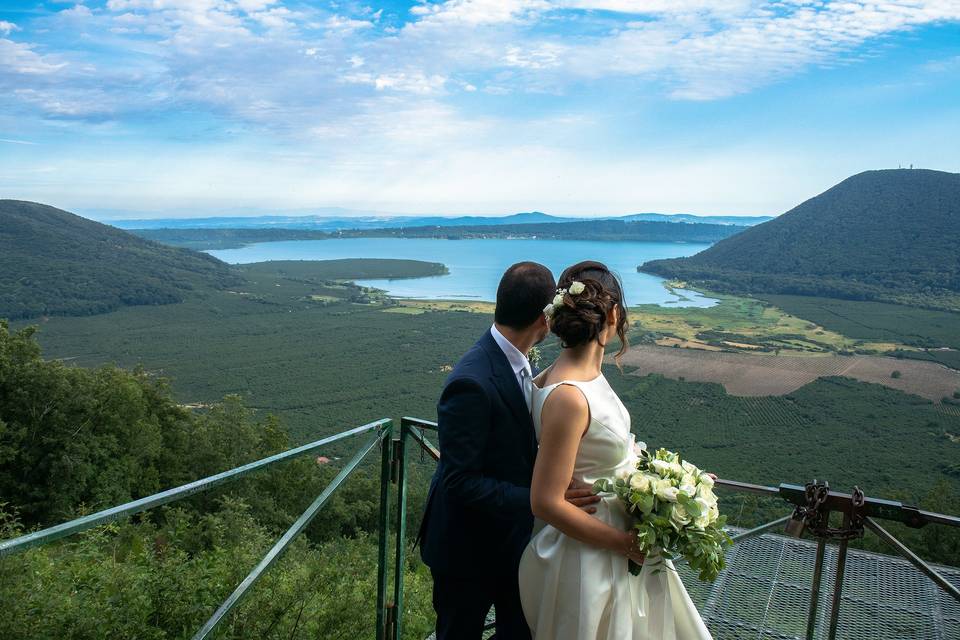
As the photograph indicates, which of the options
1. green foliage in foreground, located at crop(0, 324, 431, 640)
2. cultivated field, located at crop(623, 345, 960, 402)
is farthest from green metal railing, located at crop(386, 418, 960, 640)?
cultivated field, located at crop(623, 345, 960, 402)

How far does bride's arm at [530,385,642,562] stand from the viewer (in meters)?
1.79

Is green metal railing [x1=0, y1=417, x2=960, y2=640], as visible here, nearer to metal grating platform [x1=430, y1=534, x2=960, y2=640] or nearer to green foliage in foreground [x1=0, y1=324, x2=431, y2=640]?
green foliage in foreground [x1=0, y1=324, x2=431, y2=640]

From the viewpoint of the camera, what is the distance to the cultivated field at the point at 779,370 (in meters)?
54.5

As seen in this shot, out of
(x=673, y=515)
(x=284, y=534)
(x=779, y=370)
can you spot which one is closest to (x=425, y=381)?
(x=779, y=370)

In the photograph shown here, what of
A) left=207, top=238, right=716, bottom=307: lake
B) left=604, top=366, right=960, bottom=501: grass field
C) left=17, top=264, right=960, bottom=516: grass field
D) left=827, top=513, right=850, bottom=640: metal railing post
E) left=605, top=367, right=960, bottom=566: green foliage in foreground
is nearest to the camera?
left=827, top=513, right=850, bottom=640: metal railing post

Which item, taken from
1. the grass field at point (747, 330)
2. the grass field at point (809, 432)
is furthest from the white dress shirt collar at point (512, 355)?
the grass field at point (747, 330)

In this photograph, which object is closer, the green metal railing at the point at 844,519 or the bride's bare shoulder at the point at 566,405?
the bride's bare shoulder at the point at 566,405

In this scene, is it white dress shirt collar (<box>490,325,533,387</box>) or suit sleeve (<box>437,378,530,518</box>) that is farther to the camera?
white dress shirt collar (<box>490,325,533,387</box>)

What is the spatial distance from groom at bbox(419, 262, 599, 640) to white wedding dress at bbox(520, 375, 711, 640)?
0.23 feet

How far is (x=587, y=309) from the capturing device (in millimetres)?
1886

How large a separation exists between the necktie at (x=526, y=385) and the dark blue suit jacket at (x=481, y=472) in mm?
45

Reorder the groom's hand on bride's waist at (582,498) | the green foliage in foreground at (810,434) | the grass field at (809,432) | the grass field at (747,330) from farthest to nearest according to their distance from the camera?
the grass field at (747,330) → the grass field at (809,432) → the green foliage in foreground at (810,434) → the groom's hand on bride's waist at (582,498)

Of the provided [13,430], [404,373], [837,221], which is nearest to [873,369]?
[404,373]

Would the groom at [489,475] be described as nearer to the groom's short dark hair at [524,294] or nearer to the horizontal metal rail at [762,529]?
the groom's short dark hair at [524,294]
